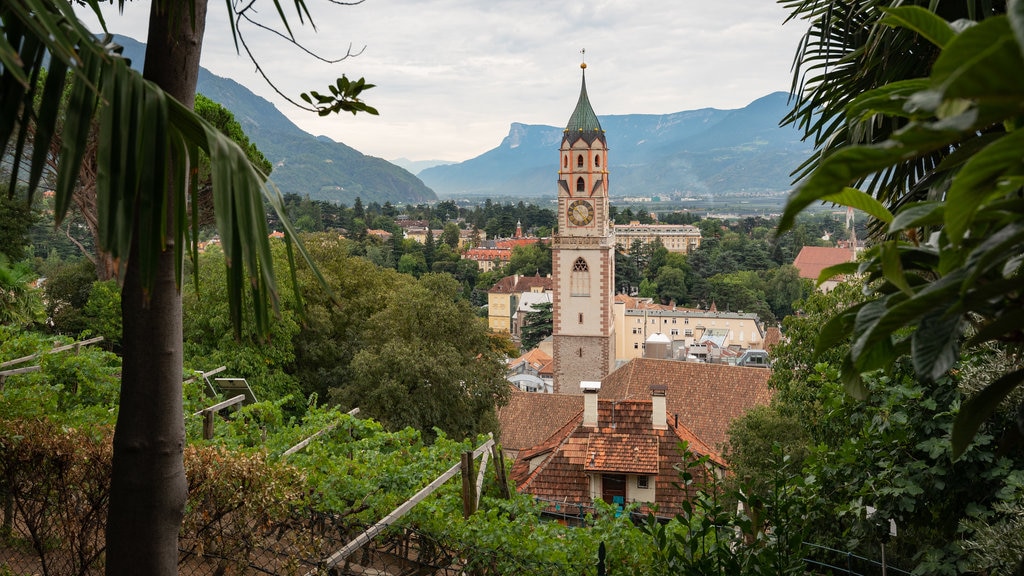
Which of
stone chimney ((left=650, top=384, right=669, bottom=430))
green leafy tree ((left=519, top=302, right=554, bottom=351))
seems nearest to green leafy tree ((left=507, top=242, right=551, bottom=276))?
green leafy tree ((left=519, top=302, right=554, bottom=351))

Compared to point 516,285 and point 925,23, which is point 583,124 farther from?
point 516,285

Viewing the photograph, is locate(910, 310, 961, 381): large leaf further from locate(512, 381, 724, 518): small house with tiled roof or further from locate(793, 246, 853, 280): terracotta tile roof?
locate(793, 246, 853, 280): terracotta tile roof

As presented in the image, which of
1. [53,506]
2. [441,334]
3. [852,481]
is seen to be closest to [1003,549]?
[852,481]

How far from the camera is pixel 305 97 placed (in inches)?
84.6

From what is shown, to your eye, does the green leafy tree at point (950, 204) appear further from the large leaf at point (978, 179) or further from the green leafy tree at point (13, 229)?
the green leafy tree at point (13, 229)

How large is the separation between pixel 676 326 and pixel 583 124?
→ 29.0m

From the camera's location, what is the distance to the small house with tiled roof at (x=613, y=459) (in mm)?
10180

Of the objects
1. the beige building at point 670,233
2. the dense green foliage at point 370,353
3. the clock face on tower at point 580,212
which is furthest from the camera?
the beige building at point 670,233

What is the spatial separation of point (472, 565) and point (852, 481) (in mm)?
1620

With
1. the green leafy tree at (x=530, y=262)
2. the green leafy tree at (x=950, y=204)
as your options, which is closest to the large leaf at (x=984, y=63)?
the green leafy tree at (x=950, y=204)

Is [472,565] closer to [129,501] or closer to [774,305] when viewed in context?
[129,501]

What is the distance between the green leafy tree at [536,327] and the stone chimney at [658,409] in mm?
42134

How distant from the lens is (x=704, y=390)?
2027 centimetres

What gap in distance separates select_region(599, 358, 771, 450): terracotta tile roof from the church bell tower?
7.14 metres
